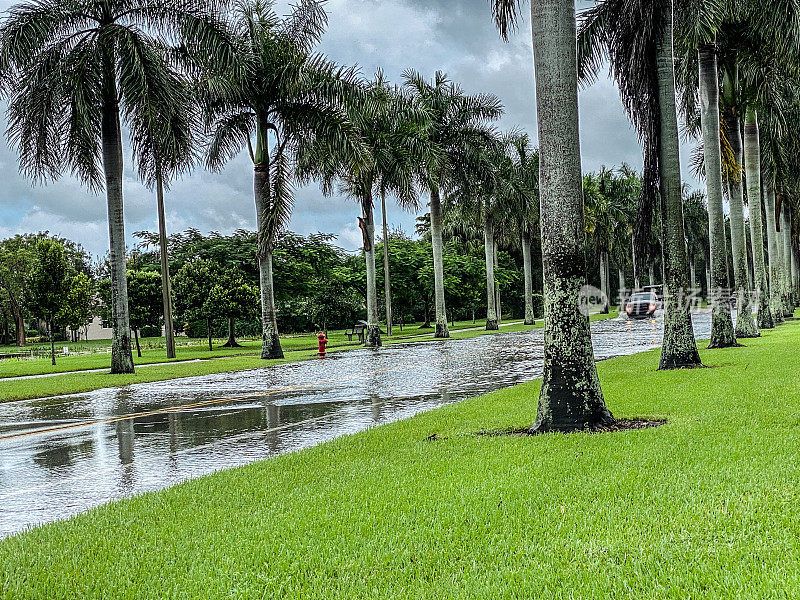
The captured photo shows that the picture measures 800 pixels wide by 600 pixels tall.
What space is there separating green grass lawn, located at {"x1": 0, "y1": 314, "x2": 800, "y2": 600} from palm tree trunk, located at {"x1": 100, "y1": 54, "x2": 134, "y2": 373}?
1502 centimetres

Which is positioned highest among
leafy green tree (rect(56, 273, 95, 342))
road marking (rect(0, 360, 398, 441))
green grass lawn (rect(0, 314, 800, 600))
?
leafy green tree (rect(56, 273, 95, 342))

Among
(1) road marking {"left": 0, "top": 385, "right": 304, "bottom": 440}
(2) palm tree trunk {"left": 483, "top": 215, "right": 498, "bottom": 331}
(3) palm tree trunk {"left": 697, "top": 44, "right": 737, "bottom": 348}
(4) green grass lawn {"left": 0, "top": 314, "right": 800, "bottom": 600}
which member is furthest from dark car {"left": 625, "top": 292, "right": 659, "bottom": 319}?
(4) green grass lawn {"left": 0, "top": 314, "right": 800, "bottom": 600}

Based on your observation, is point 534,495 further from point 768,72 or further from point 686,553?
point 768,72

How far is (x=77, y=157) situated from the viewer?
2127cm

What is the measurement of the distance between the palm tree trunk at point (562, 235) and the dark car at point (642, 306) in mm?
47789

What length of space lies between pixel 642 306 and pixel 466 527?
5229 cm

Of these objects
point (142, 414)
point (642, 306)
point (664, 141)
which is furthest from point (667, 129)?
point (642, 306)

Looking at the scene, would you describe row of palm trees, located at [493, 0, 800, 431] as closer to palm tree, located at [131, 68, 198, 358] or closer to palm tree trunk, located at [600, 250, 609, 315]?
palm tree, located at [131, 68, 198, 358]

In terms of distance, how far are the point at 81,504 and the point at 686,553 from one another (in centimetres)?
502

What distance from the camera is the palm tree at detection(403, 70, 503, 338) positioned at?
3842 centimetres

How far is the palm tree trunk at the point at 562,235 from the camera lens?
8.09 m

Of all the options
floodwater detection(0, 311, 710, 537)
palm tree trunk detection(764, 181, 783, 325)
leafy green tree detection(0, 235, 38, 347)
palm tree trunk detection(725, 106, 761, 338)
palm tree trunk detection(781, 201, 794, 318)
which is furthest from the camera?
leafy green tree detection(0, 235, 38, 347)

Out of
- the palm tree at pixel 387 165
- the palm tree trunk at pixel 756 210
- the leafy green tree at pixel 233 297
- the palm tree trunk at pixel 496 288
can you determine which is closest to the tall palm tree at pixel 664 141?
the palm tree trunk at pixel 756 210

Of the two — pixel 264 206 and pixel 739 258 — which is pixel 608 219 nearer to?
pixel 739 258
